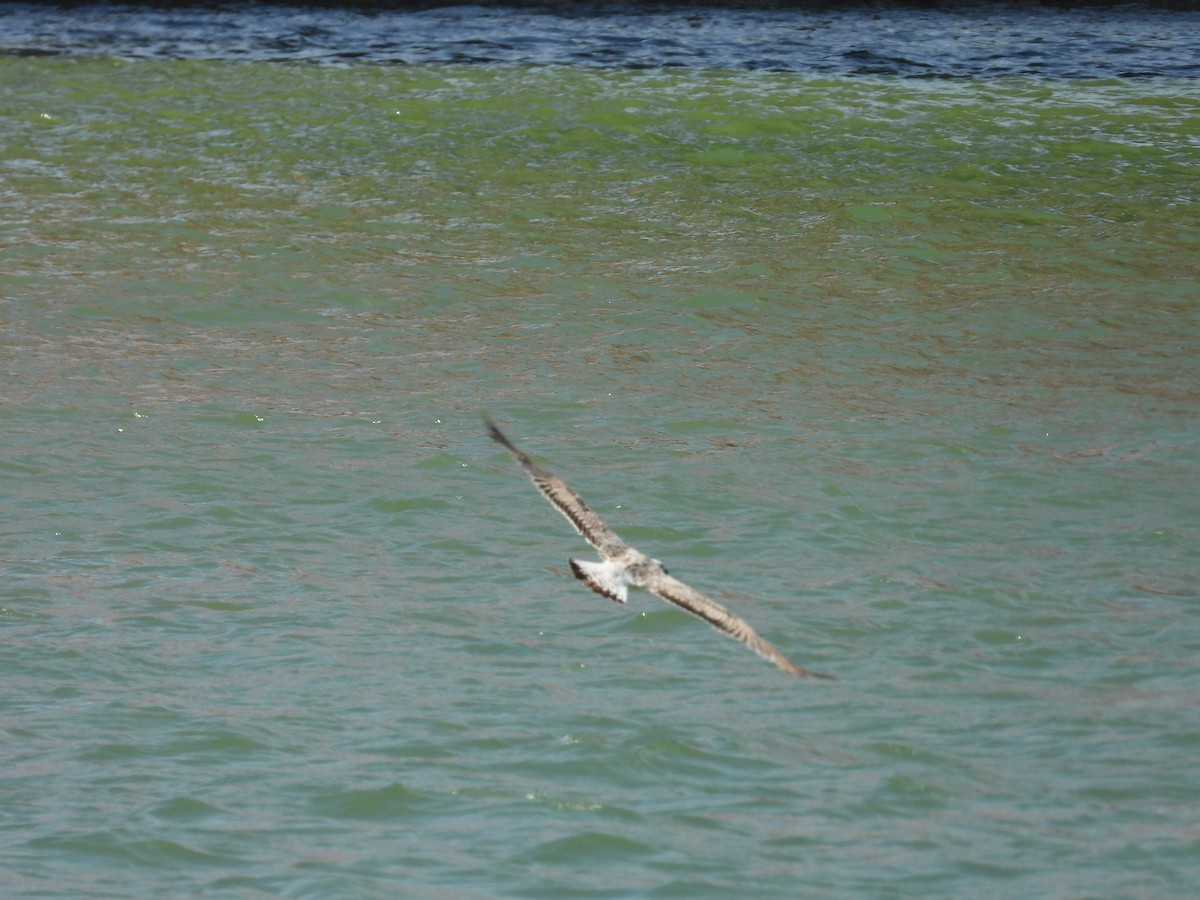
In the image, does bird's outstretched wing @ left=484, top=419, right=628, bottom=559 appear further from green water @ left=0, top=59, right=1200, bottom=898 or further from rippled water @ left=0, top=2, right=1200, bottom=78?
rippled water @ left=0, top=2, right=1200, bottom=78

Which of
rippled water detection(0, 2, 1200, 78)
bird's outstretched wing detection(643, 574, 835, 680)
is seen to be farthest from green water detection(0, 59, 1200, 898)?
rippled water detection(0, 2, 1200, 78)

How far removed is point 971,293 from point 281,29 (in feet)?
37.8

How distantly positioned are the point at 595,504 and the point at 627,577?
1918 millimetres

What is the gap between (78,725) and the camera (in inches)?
242

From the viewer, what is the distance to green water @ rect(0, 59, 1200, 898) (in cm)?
552

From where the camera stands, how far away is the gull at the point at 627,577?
5.79 metres

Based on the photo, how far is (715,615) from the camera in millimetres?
5961

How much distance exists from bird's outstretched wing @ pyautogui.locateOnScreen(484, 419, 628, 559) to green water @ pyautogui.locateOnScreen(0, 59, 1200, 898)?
450 millimetres

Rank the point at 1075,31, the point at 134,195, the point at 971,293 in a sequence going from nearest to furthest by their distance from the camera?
the point at 971,293 → the point at 134,195 → the point at 1075,31

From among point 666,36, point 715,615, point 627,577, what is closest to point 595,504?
point 627,577

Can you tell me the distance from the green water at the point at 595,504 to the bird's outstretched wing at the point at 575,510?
450mm

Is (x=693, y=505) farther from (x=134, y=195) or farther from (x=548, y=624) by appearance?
(x=134, y=195)

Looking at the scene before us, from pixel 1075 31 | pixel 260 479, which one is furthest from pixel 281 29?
pixel 260 479

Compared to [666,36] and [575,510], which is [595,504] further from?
[666,36]
